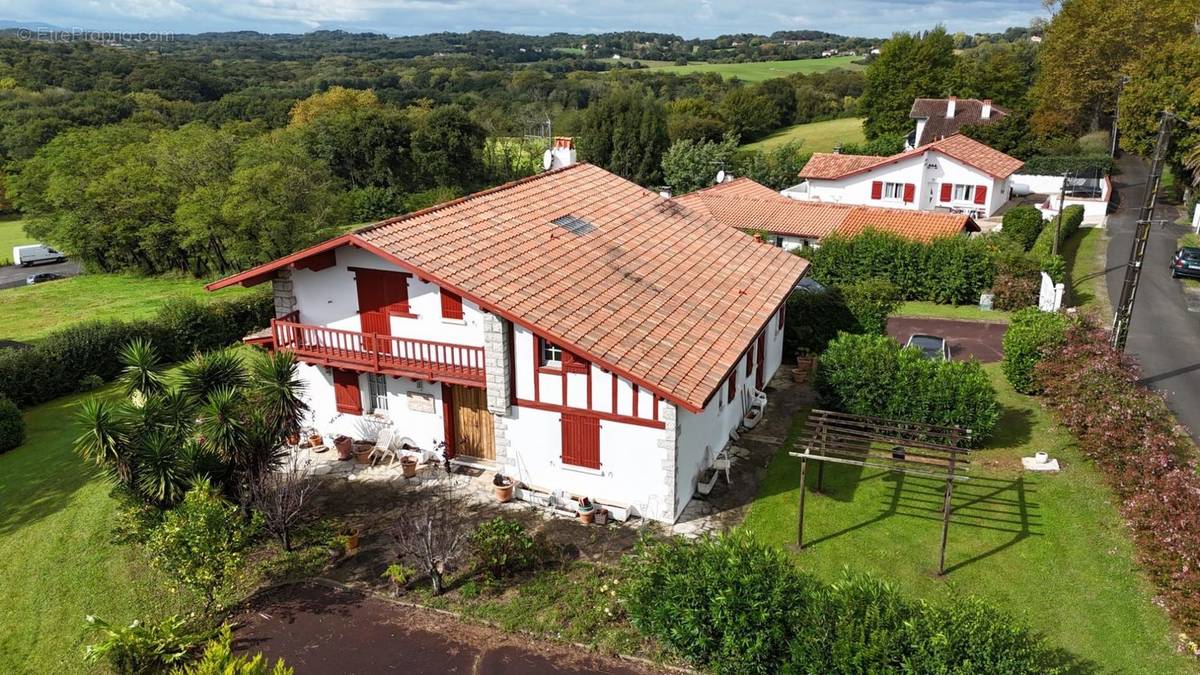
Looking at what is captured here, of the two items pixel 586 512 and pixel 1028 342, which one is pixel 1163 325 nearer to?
pixel 1028 342

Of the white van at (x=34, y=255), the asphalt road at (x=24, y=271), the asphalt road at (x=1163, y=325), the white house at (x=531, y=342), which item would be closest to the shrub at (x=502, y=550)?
the white house at (x=531, y=342)

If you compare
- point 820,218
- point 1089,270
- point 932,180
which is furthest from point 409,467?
point 932,180

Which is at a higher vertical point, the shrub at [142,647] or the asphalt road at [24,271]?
the shrub at [142,647]

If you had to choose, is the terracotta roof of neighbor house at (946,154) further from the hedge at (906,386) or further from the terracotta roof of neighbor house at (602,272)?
the hedge at (906,386)

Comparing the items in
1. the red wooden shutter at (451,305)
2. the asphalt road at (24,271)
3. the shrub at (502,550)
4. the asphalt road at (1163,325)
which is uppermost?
the red wooden shutter at (451,305)

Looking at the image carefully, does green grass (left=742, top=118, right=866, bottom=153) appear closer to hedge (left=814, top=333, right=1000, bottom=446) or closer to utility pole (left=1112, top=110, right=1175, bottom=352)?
utility pole (left=1112, top=110, right=1175, bottom=352)

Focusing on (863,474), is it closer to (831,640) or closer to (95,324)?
(831,640)

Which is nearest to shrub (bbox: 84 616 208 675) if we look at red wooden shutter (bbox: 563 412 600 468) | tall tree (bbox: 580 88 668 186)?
red wooden shutter (bbox: 563 412 600 468)
